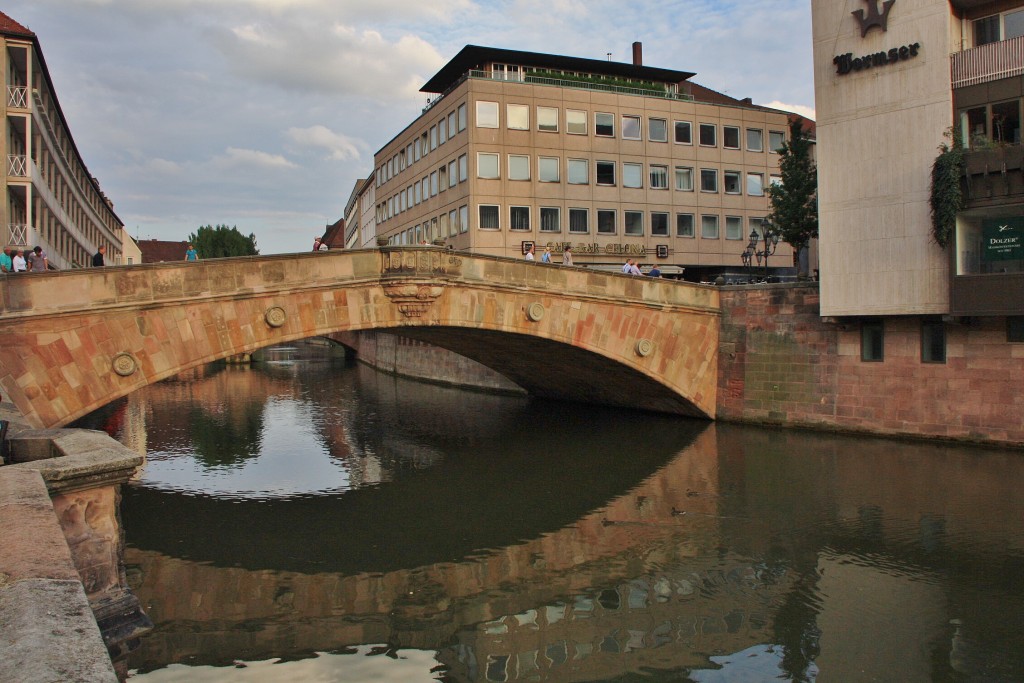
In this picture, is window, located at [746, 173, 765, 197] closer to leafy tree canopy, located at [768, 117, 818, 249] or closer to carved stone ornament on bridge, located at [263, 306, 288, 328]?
leafy tree canopy, located at [768, 117, 818, 249]

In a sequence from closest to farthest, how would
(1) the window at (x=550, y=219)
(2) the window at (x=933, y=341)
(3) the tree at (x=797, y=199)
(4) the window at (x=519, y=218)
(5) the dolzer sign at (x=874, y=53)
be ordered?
(5) the dolzer sign at (x=874, y=53) < (2) the window at (x=933, y=341) < (3) the tree at (x=797, y=199) < (4) the window at (x=519, y=218) < (1) the window at (x=550, y=219)

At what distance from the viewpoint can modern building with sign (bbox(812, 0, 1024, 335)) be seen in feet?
62.3

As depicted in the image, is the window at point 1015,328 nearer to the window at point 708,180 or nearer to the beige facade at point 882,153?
the beige facade at point 882,153

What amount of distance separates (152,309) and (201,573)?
5845 millimetres

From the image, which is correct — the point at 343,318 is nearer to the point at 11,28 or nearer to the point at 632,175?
the point at 11,28

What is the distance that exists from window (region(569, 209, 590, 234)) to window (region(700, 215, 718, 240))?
6.17 metres

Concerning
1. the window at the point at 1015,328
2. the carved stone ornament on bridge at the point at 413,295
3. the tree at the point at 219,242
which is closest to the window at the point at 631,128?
the window at the point at 1015,328

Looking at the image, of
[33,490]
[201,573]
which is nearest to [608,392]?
[201,573]

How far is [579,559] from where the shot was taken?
12.7 m

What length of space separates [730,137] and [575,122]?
8.56 meters

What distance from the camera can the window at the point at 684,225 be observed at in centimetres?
3972

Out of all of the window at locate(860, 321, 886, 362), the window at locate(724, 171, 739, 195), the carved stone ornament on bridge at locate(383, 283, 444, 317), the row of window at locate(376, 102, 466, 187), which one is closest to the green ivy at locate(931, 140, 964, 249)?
the window at locate(860, 321, 886, 362)

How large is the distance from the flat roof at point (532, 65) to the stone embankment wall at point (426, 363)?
12.7 meters

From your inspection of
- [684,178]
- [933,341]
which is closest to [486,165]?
[684,178]
